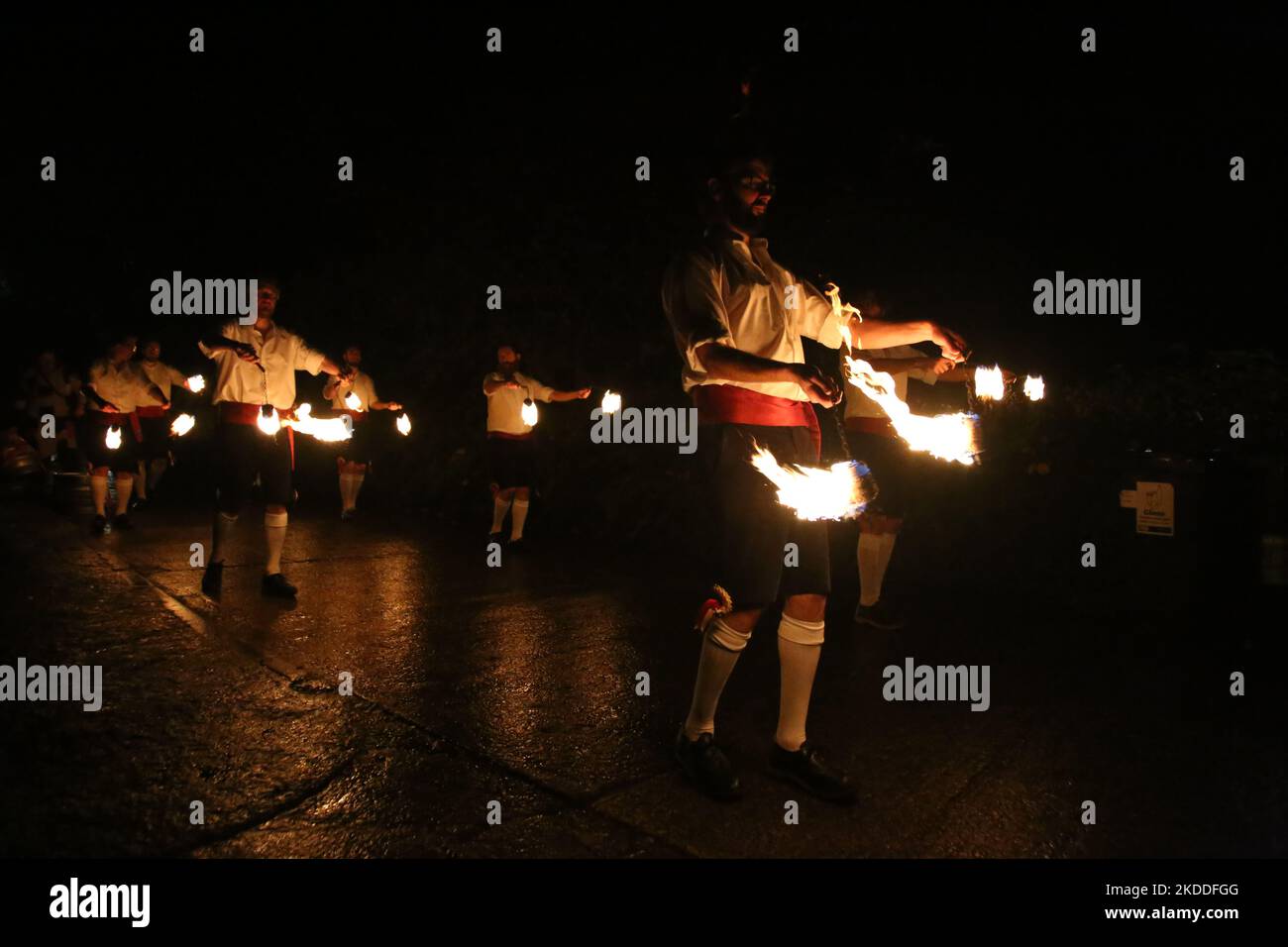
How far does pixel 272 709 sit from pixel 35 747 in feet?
2.82

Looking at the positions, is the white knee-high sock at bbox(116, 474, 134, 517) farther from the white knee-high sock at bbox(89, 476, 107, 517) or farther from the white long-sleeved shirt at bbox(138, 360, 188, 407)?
the white long-sleeved shirt at bbox(138, 360, 188, 407)

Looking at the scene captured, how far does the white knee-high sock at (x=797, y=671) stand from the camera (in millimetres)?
3156

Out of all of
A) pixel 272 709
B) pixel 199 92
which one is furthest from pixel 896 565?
pixel 199 92

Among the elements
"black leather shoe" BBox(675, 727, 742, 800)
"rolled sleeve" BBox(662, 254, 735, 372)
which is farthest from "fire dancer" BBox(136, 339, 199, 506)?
"black leather shoe" BBox(675, 727, 742, 800)

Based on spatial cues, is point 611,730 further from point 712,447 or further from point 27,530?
point 27,530

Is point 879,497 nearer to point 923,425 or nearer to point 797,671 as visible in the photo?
point 923,425

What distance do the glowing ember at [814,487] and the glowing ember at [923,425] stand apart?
46 centimetres

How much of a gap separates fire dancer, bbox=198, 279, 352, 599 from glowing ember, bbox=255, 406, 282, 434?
0.05 ft

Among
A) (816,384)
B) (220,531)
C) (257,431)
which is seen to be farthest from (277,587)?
(816,384)

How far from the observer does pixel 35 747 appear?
337 cm

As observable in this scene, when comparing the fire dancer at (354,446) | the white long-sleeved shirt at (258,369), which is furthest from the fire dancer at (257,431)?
the fire dancer at (354,446)

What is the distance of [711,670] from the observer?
3.17 m

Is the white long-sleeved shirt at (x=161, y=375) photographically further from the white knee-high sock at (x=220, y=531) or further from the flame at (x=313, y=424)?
the white knee-high sock at (x=220, y=531)

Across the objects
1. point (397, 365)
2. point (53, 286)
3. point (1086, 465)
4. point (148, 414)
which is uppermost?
point (53, 286)
